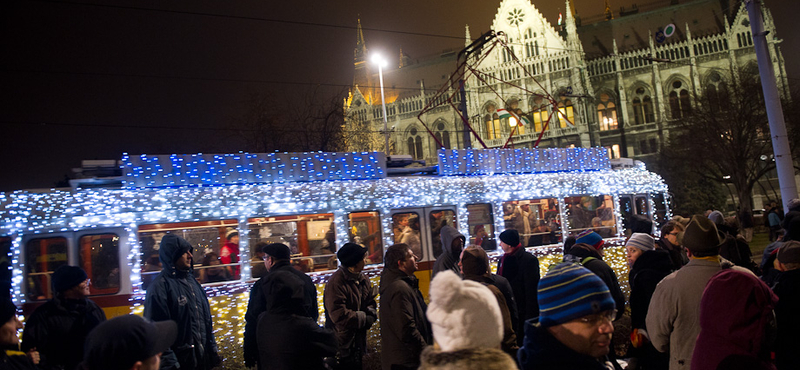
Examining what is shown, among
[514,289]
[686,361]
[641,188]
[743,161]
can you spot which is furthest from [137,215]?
[743,161]

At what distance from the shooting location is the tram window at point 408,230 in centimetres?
938

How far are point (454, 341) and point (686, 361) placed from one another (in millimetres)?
2391

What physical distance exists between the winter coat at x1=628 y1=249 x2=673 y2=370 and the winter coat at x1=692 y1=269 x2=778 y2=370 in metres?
1.34

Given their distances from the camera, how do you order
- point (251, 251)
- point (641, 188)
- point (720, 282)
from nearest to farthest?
point (720, 282), point (251, 251), point (641, 188)

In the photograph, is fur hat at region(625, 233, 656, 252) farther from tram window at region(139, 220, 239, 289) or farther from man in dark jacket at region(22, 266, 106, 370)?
tram window at region(139, 220, 239, 289)

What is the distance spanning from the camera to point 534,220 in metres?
10.8

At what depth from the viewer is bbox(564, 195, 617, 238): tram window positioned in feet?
36.7

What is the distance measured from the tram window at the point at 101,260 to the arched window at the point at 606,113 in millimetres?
56993

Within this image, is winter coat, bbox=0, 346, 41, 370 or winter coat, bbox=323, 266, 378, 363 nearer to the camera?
winter coat, bbox=0, 346, 41, 370

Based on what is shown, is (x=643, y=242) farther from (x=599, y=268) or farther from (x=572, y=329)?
(x=572, y=329)

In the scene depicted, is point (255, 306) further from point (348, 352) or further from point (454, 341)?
point (454, 341)

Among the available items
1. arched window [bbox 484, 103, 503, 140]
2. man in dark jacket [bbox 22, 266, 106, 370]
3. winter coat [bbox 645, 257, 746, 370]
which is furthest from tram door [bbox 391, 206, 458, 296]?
arched window [bbox 484, 103, 503, 140]

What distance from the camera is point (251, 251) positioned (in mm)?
8336

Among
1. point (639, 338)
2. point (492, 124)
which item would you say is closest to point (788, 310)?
point (639, 338)
